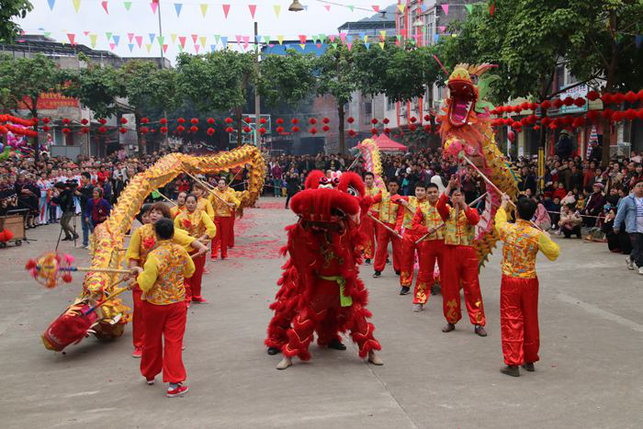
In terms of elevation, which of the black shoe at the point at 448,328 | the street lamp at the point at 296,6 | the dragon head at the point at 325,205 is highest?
the street lamp at the point at 296,6

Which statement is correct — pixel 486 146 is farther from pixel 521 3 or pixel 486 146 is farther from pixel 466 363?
pixel 521 3

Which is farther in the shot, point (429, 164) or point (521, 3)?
point (429, 164)

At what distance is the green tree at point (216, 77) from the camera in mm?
27281

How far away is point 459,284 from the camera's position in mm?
7250

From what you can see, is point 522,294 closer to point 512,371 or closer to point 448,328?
point 512,371

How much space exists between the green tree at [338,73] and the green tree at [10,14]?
15662 mm

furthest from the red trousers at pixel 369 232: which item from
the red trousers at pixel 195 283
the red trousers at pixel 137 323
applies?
the red trousers at pixel 137 323

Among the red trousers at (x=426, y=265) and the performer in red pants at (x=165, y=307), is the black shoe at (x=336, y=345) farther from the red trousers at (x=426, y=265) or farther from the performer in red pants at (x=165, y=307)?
the red trousers at (x=426, y=265)

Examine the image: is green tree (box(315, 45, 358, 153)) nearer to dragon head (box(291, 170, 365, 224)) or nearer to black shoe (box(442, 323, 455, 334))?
black shoe (box(442, 323, 455, 334))

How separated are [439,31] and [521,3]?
1791 cm

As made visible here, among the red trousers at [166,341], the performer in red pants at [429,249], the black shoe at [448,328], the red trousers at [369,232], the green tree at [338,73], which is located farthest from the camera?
the green tree at [338,73]

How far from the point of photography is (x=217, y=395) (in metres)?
5.27

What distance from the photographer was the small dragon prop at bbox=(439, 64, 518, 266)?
7543mm

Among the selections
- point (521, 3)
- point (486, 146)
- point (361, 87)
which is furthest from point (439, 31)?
point (486, 146)
